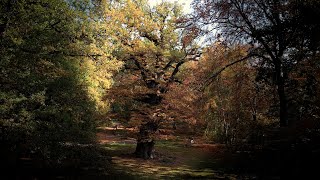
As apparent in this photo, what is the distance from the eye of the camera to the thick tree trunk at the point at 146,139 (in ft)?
64.0

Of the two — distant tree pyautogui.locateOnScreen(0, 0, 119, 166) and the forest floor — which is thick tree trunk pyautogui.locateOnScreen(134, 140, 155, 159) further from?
distant tree pyautogui.locateOnScreen(0, 0, 119, 166)

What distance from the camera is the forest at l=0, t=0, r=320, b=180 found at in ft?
32.9

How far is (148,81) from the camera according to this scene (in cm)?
2139

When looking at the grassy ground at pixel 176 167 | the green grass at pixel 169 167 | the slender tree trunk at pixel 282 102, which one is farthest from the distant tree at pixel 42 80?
the slender tree trunk at pixel 282 102

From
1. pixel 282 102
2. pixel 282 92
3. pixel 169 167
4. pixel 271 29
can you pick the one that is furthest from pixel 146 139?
pixel 271 29

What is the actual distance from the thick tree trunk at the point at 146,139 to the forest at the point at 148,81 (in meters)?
0.07

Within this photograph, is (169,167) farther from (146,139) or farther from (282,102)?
(282,102)

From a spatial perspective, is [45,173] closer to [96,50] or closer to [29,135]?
[29,135]

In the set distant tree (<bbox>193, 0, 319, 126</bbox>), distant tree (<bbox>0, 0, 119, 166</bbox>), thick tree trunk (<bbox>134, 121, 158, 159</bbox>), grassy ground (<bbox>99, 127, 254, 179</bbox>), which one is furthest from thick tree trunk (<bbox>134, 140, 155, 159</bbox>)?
distant tree (<bbox>193, 0, 319, 126</bbox>)

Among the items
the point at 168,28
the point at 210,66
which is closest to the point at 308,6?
the point at 210,66

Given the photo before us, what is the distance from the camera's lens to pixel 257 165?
1209 cm

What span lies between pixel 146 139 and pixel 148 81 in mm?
4268

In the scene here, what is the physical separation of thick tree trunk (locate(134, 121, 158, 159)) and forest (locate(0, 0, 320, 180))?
0.24 ft

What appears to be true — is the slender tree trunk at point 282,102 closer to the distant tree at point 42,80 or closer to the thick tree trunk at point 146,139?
the distant tree at point 42,80
